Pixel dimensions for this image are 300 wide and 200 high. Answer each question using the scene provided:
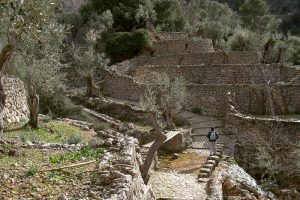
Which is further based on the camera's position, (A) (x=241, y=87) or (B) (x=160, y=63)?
(B) (x=160, y=63)

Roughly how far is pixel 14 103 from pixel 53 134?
335 cm

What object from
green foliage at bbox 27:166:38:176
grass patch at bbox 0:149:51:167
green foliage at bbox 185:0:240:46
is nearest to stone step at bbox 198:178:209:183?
grass patch at bbox 0:149:51:167

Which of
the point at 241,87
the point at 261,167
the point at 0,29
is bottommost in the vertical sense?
the point at 261,167

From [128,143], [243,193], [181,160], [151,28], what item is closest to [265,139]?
[181,160]

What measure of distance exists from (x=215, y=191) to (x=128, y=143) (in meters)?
4.06

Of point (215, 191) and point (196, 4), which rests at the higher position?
point (196, 4)

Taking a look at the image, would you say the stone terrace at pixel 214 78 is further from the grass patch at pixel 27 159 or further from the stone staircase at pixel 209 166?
the grass patch at pixel 27 159

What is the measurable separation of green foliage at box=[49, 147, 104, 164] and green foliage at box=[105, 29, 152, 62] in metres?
30.9

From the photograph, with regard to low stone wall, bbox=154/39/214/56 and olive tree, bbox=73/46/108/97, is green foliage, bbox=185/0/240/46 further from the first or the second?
olive tree, bbox=73/46/108/97

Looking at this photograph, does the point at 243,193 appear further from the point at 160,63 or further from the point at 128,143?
the point at 160,63

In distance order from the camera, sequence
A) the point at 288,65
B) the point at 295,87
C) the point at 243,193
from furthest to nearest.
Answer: the point at 288,65 → the point at 295,87 → the point at 243,193

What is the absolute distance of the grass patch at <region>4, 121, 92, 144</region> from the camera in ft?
56.0

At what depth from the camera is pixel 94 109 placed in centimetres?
3191

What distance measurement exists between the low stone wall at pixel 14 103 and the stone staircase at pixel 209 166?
895 centimetres
